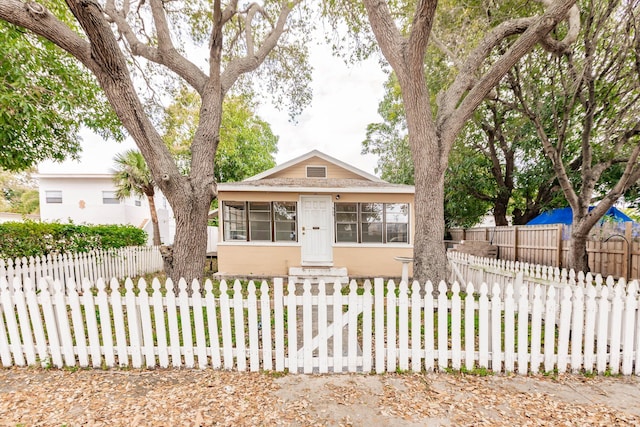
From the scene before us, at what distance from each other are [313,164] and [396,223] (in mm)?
3728

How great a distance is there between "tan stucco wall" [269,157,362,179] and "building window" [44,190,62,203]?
14.7 meters

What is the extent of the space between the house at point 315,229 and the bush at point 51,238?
3590mm

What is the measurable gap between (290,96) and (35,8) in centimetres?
627

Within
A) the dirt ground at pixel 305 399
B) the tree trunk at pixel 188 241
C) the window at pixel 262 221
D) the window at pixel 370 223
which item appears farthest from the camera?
the window at pixel 370 223

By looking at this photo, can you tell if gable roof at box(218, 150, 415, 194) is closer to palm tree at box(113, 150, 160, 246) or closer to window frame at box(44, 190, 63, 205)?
palm tree at box(113, 150, 160, 246)

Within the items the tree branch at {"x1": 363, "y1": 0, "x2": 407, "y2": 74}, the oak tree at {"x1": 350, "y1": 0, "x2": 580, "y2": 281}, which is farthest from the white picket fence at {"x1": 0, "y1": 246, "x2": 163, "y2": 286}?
the tree branch at {"x1": 363, "y1": 0, "x2": 407, "y2": 74}

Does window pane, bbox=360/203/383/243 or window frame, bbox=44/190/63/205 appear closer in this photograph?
window pane, bbox=360/203/383/243

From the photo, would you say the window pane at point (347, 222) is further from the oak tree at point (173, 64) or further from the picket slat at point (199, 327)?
the picket slat at point (199, 327)

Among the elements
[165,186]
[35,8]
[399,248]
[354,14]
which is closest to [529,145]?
[399,248]

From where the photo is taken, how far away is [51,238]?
6.64 metres

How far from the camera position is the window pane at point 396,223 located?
8453mm

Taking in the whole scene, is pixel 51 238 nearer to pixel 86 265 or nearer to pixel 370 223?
pixel 86 265

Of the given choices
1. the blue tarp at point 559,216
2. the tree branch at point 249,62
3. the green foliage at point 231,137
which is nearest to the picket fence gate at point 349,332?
the tree branch at point 249,62

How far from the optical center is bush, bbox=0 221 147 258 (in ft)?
19.4
